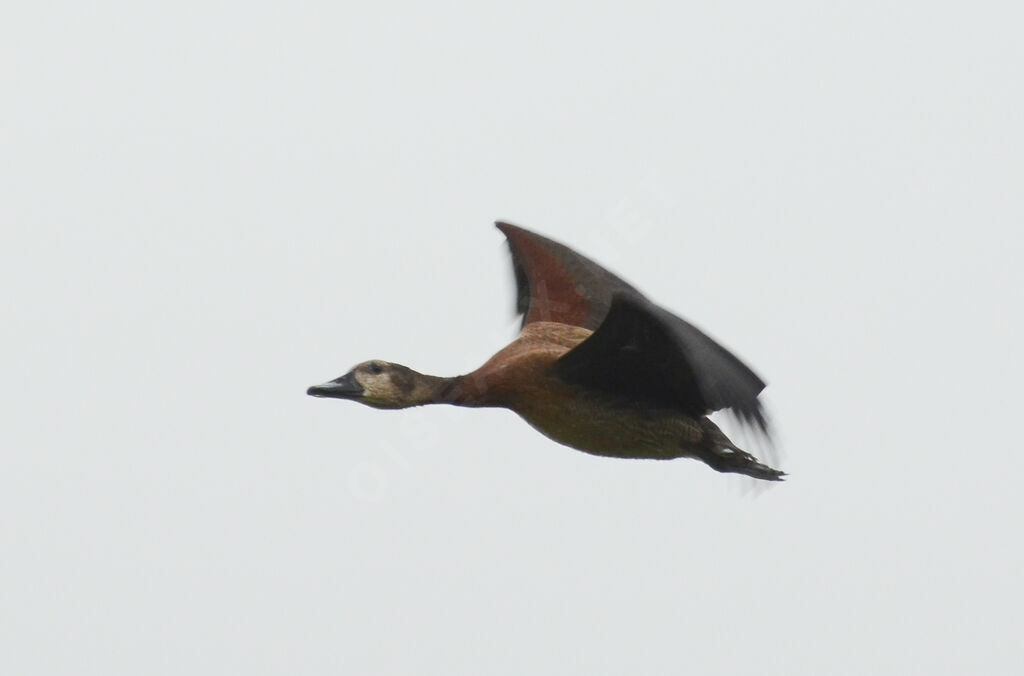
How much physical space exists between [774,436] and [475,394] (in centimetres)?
198

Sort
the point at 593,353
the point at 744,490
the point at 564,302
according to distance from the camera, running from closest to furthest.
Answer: the point at 593,353 → the point at 744,490 → the point at 564,302

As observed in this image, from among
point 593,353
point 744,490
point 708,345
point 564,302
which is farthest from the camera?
point 564,302

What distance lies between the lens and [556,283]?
14055 millimetres

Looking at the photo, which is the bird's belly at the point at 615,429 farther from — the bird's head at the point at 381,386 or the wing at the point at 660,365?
the bird's head at the point at 381,386

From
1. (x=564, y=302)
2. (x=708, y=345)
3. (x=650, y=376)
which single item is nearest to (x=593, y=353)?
(x=650, y=376)

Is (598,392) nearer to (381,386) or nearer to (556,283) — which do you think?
(381,386)

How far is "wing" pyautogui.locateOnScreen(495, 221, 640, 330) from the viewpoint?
544 inches

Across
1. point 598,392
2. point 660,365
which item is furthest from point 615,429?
point 660,365

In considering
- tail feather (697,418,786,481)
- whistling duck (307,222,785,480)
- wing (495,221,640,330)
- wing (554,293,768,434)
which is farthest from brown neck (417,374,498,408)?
wing (495,221,640,330)

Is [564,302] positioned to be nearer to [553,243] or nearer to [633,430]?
[553,243]

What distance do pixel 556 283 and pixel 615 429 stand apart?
2.16m

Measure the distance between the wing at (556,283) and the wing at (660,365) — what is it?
5.28ft

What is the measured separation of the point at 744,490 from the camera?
1263cm

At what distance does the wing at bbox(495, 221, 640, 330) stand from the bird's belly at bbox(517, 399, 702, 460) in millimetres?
1589
